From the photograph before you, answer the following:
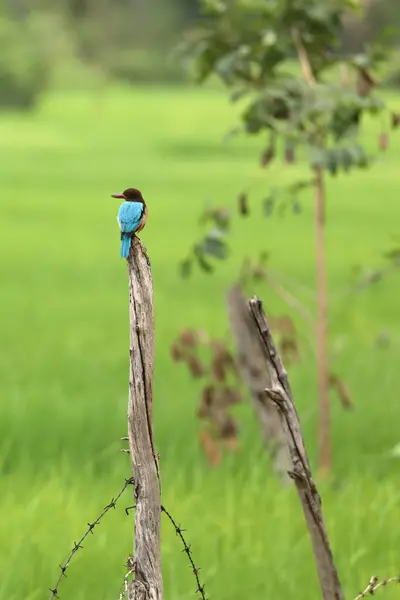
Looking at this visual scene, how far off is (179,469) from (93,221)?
14.3 m

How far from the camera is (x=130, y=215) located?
10.4 ft

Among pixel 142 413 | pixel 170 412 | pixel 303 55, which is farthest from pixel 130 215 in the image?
pixel 170 412

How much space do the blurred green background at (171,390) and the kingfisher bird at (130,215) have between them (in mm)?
2052

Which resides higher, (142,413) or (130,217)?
(130,217)

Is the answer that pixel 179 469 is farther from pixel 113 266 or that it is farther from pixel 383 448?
pixel 113 266

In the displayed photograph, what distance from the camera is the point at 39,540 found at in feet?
17.8

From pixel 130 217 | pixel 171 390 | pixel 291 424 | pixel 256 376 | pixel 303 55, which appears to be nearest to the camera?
pixel 130 217

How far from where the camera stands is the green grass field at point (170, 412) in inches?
210

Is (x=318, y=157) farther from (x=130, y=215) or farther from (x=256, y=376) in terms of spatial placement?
(x=130, y=215)

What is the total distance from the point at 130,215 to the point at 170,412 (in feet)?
17.8

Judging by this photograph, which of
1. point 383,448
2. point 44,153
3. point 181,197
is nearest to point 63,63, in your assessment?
point 44,153

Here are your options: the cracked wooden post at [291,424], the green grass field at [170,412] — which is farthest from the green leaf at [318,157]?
the cracked wooden post at [291,424]

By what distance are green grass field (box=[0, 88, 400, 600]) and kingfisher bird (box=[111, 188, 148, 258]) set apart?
6.74 feet

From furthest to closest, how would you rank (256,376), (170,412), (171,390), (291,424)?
(171,390), (170,412), (256,376), (291,424)
